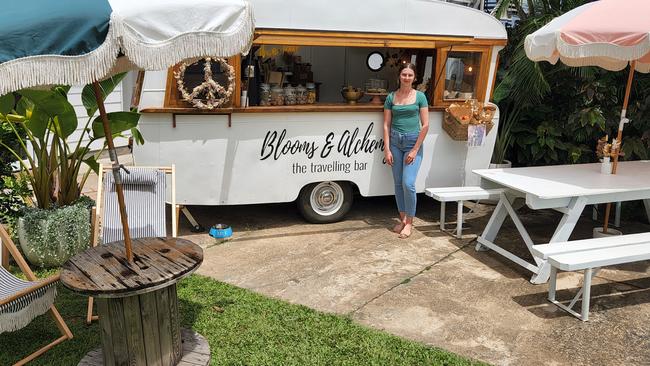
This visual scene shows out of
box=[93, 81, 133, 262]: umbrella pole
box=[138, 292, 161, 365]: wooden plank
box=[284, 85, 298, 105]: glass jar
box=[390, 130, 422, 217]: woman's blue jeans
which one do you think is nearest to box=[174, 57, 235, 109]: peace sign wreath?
box=[284, 85, 298, 105]: glass jar

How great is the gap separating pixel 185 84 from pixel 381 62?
2921 millimetres

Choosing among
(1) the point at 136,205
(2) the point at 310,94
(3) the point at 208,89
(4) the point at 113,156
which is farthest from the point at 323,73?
(4) the point at 113,156

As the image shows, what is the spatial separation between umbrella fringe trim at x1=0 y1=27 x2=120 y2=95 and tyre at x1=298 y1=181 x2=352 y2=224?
12.4 ft

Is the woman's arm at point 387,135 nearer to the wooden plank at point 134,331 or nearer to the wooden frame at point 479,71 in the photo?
the wooden frame at point 479,71

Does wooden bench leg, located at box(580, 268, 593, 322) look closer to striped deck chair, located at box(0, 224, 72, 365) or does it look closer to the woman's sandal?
the woman's sandal

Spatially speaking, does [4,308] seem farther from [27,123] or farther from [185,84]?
[185,84]

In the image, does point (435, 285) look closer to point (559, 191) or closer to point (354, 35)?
point (559, 191)

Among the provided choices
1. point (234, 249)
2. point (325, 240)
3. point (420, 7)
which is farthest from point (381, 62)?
point (234, 249)

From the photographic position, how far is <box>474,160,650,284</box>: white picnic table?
15.3 ft

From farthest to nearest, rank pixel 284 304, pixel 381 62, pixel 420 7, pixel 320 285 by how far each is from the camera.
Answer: pixel 381 62, pixel 420 7, pixel 320 285, pixel 284 304

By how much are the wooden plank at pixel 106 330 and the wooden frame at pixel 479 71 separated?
439 cm

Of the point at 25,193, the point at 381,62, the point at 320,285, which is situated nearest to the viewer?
the point at 320,285

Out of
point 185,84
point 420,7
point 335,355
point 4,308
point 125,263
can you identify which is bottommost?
point 335,355

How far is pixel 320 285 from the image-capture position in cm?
456
